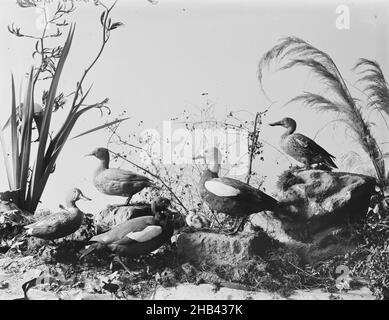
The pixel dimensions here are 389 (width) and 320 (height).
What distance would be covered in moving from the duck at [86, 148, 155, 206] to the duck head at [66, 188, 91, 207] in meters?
0.09

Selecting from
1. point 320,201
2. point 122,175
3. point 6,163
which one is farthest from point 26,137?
point 320,201

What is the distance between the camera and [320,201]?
264 centimetres

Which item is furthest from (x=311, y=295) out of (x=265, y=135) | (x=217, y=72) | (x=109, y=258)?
(x=217, y=72)

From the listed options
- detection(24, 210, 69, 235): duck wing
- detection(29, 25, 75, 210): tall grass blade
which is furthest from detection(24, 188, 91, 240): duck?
detection(29, 25, 75, 210): tall grass blade

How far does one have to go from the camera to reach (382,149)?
270 centimetres

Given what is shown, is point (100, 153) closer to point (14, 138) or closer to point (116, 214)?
point (116, 214)

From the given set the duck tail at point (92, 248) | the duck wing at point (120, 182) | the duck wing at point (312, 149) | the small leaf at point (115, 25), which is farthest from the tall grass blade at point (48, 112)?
A: the duck wing at point (312, 149)

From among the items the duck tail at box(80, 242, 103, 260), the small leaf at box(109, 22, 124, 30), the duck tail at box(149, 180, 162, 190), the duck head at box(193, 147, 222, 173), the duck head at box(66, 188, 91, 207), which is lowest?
the duck tail at box(80, 242, 103, 260)

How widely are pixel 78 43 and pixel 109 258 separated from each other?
1115mm

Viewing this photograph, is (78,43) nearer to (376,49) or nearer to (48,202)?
(48,202)

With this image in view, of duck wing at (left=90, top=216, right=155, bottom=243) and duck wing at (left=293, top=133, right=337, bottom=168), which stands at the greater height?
duck wing at (left=293, top=133, right=337, bottom=168)

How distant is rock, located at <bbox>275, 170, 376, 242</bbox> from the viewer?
2.63 metres

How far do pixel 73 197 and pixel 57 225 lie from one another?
0.16 meters

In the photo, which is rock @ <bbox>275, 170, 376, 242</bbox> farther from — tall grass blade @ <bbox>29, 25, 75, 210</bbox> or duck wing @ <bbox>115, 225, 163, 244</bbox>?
tall grass blade @ <bbox>29, 25, 75, 210</bbox>
